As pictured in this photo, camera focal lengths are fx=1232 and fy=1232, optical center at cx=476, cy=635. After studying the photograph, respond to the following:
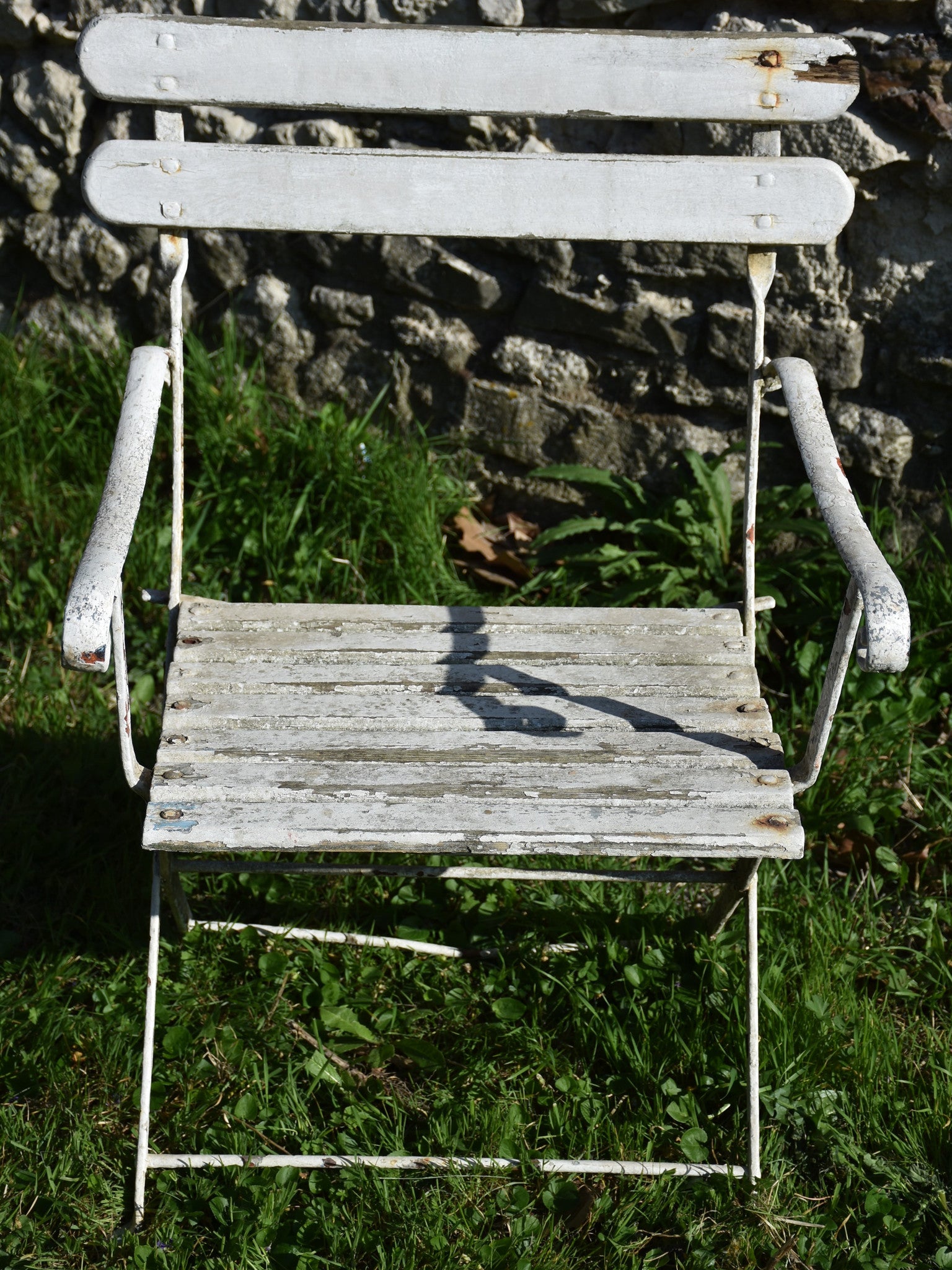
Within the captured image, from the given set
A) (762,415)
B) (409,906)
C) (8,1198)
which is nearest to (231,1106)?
(8,1198)

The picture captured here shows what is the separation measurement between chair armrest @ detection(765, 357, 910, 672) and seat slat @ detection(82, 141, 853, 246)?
27cm

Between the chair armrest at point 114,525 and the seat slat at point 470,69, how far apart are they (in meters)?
0.47

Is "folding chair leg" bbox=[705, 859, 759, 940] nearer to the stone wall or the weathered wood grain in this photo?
the weathered wood grain

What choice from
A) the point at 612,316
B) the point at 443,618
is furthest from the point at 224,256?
the point at 443,618

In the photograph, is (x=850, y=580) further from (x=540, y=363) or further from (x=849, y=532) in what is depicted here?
(x=540, y=363)

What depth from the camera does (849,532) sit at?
1.55 metres

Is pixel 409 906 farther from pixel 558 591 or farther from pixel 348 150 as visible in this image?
pixel 348 150

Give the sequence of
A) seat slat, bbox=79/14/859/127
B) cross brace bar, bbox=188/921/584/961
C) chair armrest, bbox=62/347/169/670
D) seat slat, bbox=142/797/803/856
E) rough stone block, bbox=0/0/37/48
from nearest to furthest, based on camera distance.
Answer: chair armrest, bbox=62/347/169/670 < seat slat, bbox=142/797/803/856 < seat slat, bbox=79/14/859/127 < cross brace bar, bbox=188/921/584/961 < rough stone block, bbox=0/0/37/48

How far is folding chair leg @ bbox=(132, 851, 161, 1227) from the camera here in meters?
1.77

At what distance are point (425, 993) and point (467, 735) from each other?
616 millimetres

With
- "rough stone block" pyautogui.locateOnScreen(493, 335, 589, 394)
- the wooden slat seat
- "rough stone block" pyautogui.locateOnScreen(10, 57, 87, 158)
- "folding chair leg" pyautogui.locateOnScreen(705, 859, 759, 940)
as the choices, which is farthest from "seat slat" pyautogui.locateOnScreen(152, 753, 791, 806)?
"rough stone block" pyautogui.locateOnScreen(10, 57, 87, 158)

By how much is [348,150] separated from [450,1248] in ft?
5.45

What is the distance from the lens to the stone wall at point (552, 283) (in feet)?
7.84

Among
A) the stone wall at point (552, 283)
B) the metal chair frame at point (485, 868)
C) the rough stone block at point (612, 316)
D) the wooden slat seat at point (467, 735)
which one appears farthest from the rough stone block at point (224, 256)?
the wooden slat seat at point (467, 735)
